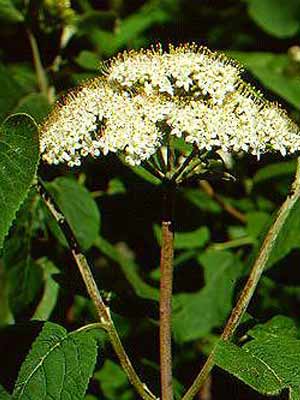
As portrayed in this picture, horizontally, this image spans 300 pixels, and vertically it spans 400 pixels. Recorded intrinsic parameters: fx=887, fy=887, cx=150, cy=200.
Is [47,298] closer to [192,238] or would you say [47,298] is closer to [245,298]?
[192,238]

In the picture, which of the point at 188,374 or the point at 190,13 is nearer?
the point at 188,374

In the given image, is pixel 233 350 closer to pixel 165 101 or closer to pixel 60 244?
pixel 165 101

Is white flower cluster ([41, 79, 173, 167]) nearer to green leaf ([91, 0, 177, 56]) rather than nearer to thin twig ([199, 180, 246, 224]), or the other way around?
thin twig ([199, 180, 246, 224])

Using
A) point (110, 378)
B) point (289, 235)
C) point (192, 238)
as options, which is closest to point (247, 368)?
point (289, 235)

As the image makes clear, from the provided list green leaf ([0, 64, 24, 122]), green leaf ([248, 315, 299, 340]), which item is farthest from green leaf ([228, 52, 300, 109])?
green leaf ([248, 315, 299, 340])

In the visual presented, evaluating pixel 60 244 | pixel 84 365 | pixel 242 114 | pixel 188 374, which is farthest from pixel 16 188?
pixel 188 374
